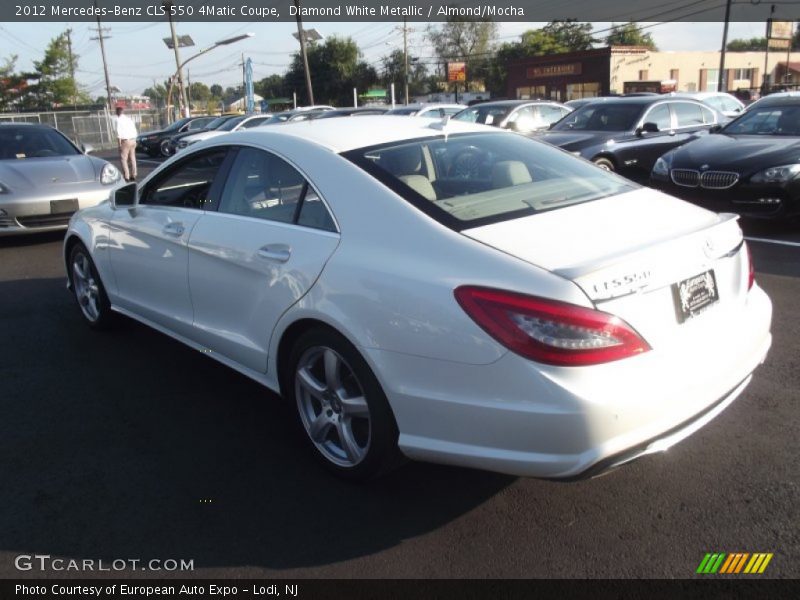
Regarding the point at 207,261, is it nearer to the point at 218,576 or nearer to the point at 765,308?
the point at 218,576

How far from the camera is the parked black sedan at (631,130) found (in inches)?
415

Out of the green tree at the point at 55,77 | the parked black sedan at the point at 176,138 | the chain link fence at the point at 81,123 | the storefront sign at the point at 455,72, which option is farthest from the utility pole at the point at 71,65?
the parked black sedan at the point at 176,138

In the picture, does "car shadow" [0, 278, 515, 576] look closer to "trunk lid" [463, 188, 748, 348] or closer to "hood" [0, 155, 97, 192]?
"trunk lid" [463, 188, 748, 348]

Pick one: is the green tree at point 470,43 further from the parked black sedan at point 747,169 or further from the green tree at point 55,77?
the parked black sedan at point 747,169

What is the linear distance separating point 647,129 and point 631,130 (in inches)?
12.5

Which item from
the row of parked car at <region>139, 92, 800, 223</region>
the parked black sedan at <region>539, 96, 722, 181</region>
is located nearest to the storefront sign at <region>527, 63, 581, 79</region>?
the row of parked car at <region>139, 92, 800, 223</region>

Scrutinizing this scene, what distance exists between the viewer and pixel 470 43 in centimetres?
8631

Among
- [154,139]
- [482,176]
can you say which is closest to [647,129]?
[482,176]

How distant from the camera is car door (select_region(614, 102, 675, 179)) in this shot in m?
10.6

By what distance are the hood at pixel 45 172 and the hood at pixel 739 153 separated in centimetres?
753

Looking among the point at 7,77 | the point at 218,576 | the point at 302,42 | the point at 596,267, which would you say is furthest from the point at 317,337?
the point at 7,77

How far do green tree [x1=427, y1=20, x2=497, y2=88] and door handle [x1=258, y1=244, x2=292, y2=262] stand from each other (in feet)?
278

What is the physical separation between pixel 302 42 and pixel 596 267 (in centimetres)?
3548

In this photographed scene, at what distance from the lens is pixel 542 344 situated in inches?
94.1
